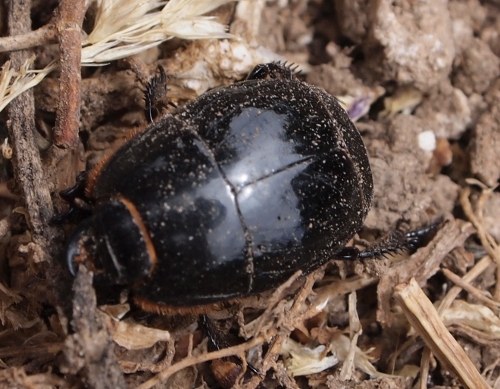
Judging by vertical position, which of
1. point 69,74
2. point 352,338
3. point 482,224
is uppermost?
point 69,74

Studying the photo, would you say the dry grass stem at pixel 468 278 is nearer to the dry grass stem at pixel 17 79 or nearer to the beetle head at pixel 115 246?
the beetle head at pixel 115 246

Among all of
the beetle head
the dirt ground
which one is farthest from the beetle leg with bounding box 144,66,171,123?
the beetle head

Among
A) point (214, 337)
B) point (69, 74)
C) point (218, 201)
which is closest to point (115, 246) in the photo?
point (218, 201)

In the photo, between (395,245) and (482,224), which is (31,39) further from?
(482,224)

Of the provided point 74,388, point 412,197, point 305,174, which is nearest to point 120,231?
point 74,388

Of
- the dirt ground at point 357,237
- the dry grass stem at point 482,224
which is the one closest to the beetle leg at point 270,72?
the dirt ground at point 357,237

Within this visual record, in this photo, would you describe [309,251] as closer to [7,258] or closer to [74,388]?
[74,388]
